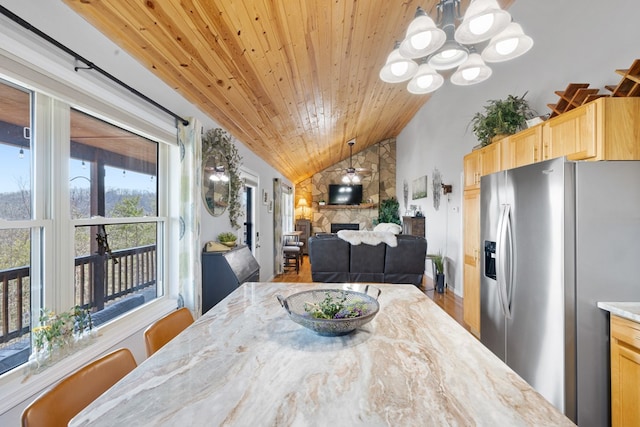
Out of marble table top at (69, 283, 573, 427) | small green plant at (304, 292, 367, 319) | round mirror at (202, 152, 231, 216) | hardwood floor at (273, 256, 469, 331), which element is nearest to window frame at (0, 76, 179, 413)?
marble table top at (69, 283, 573, 427)

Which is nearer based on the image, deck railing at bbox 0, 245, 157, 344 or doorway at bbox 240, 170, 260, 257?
deck railing at bbox 0, 245, 157, 344

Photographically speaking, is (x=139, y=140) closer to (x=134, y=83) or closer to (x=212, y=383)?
(x=134, y=83)

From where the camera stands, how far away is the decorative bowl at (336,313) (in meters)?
1.06

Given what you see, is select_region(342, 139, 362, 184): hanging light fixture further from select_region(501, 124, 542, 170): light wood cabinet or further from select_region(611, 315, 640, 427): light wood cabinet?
select_region(611, 315, 640, 427): light wood cabinet

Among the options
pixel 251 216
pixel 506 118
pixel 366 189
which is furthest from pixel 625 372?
pixel 366 189

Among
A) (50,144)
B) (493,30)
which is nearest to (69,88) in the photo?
(50,144)

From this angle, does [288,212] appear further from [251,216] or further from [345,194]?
[251,216]

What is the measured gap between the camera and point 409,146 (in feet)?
25.5

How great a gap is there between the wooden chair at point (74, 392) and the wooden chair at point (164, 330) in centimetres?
15

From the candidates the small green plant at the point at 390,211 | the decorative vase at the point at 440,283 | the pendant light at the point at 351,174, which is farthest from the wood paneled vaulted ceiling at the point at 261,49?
the small green plant at the point at 390,211

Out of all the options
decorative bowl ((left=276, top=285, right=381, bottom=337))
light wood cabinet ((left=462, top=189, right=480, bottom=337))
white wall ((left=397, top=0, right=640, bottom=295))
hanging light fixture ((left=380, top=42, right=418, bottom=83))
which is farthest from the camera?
light wood cabinet ((left=462, top=189, right=480, bottom=337))

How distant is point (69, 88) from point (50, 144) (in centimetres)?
31

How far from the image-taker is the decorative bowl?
1.06 m

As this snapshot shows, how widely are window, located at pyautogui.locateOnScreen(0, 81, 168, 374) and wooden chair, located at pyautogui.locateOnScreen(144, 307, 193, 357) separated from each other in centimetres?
66
